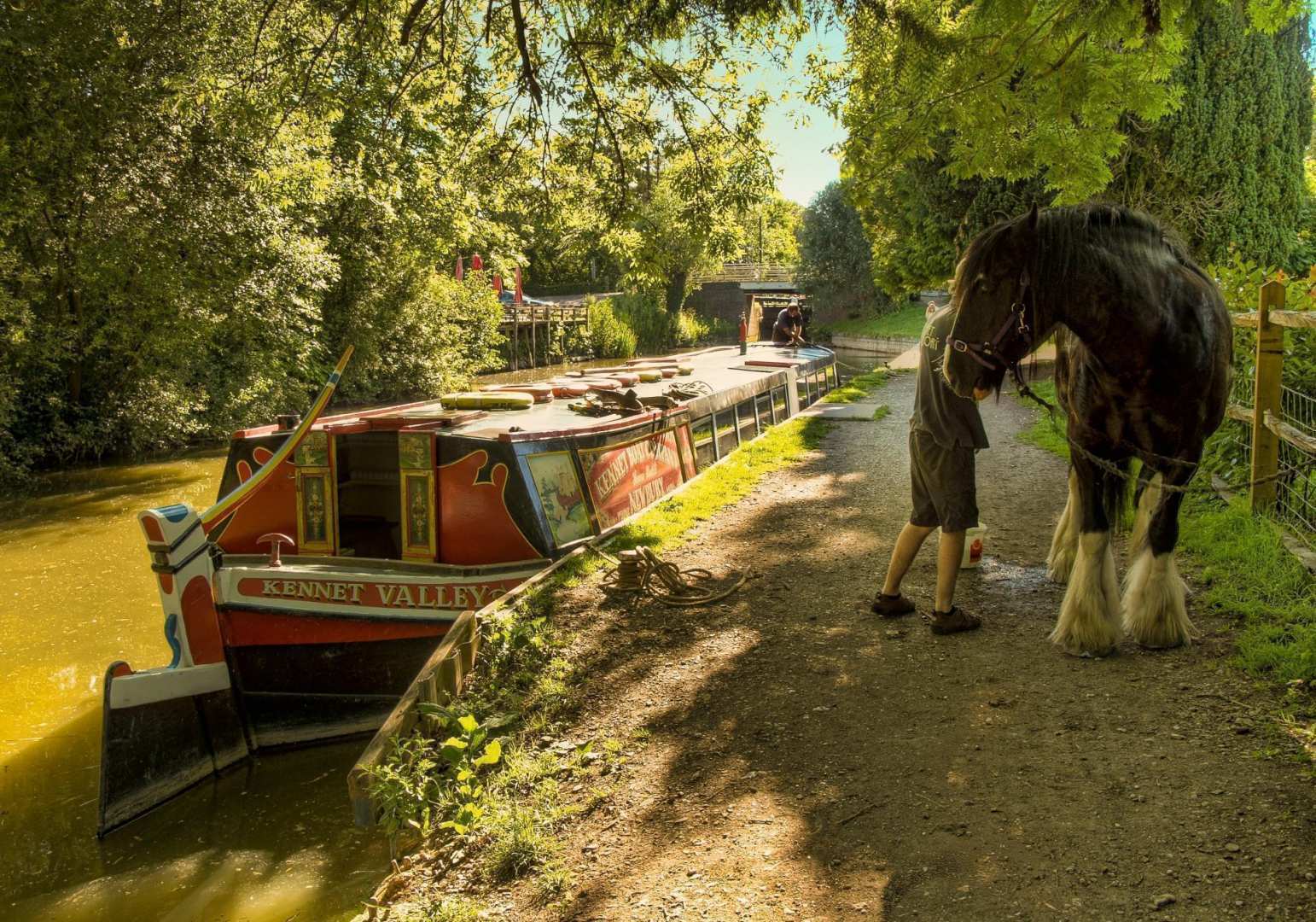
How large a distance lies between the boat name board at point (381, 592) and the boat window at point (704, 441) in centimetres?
429

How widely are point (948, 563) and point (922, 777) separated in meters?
1.55

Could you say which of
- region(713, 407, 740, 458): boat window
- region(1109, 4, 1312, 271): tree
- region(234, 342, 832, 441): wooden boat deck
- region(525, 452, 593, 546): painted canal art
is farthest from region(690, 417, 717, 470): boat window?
region(1109, 4, 1312, 271): tree

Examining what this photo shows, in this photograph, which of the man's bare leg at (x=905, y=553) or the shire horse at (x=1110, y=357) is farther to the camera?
the man's bare leg at (x=905, y=553)

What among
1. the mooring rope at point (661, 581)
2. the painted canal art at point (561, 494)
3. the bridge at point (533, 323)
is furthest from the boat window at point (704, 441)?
the bridge at point (533, 323)

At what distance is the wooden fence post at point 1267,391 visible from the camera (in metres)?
5.86

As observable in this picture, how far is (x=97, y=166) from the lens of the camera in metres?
14.4

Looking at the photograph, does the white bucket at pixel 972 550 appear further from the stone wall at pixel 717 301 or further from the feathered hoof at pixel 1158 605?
the stone wall at pixel 717 301

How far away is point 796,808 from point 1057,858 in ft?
3.05

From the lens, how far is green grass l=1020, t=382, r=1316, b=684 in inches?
158

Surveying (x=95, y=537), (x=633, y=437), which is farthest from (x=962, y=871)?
(x=95, y=537)

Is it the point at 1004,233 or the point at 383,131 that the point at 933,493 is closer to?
the point at 1004,233

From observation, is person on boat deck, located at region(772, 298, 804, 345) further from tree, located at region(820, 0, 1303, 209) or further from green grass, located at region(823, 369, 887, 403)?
tree, located at region(820, 0, 1303, 209)

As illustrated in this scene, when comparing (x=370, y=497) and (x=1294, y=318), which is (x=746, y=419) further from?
(x=1294, y=318)

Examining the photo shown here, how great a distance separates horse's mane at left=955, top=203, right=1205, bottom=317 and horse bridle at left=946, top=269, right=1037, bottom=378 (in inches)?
2.6
